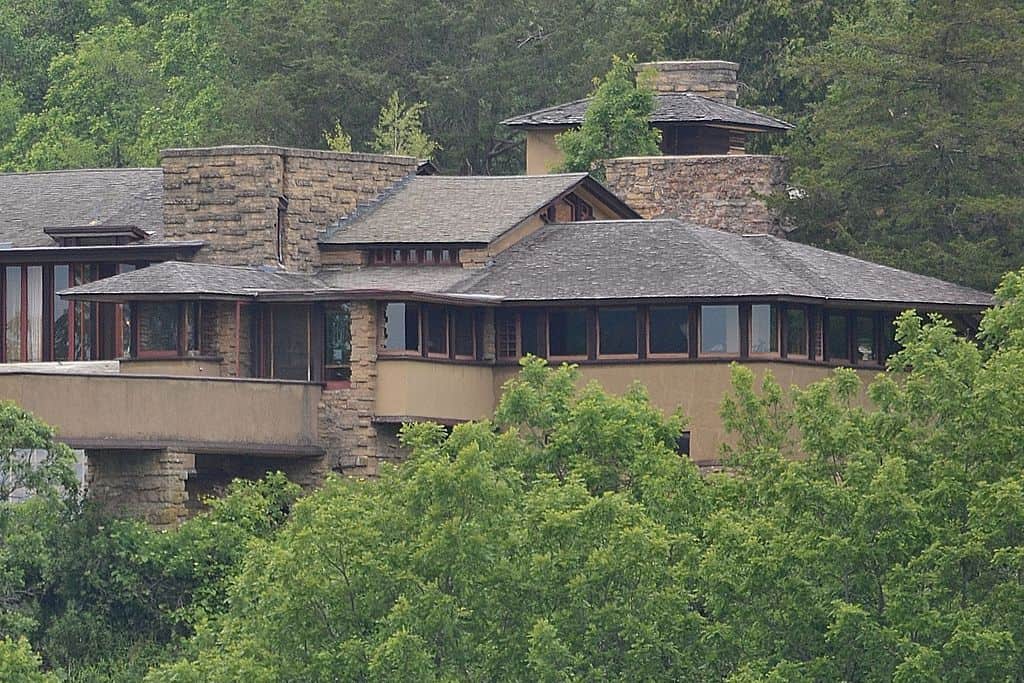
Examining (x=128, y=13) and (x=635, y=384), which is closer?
(x=635, y=384)

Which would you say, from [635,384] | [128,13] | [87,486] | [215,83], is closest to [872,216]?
[635,384]

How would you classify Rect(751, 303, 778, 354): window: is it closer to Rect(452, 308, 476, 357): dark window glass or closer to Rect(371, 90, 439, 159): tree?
Rect(452, 308, 476, 357): dark window glass

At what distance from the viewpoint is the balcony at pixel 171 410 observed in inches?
1844

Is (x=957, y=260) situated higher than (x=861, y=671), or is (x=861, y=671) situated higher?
(x=957, y=260)

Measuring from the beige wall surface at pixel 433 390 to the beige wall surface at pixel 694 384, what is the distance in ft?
5.38

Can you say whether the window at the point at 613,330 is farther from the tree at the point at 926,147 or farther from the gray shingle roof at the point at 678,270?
the tree at the point at 926,147

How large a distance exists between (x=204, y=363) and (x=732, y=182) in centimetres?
Answer: 1282

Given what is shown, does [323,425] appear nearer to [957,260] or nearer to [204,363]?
[204,363]

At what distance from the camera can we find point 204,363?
49.8 m

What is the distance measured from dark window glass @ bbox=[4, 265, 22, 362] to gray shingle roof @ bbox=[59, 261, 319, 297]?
3.20 metres

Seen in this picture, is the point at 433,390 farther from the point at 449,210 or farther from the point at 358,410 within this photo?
the point at 449,210

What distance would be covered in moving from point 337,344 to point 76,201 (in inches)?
311

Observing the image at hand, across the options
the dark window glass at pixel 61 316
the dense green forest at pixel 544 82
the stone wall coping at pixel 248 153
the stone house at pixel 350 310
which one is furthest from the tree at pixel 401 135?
the dark window glass at pixel 61 316

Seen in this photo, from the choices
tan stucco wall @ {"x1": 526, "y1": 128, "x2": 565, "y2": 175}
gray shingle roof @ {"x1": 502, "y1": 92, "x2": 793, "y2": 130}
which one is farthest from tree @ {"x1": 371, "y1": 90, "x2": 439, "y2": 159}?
gray shingle roof @ {"x1": 502, "y1": 92, "x2": 793, "y2": 130}
